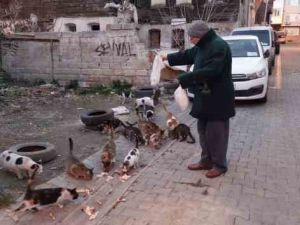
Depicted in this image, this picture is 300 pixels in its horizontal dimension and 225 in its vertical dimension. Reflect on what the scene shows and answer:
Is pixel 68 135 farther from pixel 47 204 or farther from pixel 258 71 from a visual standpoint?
pixel 258 71

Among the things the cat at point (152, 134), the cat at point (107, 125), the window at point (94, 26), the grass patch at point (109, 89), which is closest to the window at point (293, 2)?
the window at point (94, 26)

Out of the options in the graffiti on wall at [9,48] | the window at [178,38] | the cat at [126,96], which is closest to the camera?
the cat at [126,96]

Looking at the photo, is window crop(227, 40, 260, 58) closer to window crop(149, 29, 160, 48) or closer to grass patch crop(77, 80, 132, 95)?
grass patch crop(77, 80, 132, 95)

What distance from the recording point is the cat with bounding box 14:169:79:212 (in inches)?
185

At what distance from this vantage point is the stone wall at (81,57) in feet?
43.5

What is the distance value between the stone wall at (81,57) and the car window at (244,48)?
2.52 m

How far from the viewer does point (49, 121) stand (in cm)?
964

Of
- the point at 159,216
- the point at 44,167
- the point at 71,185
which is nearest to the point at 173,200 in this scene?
the point at 159,216

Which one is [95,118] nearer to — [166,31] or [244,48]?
[244,48]

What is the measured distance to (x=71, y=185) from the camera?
226 inches

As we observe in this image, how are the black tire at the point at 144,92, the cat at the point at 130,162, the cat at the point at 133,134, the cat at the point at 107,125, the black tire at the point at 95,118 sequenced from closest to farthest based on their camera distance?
the cat at the point at 130,162 → the cat at the point at 133,134 → the cat at the point at 107,125 → the black tire at the point at 95,118 → the black tire at the point at 144,92

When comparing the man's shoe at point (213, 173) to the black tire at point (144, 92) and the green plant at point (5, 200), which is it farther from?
the black tire at point (144, 92)

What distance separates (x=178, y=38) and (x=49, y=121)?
1142 cm

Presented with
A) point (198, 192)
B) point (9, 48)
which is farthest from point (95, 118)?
point (9, 48)
